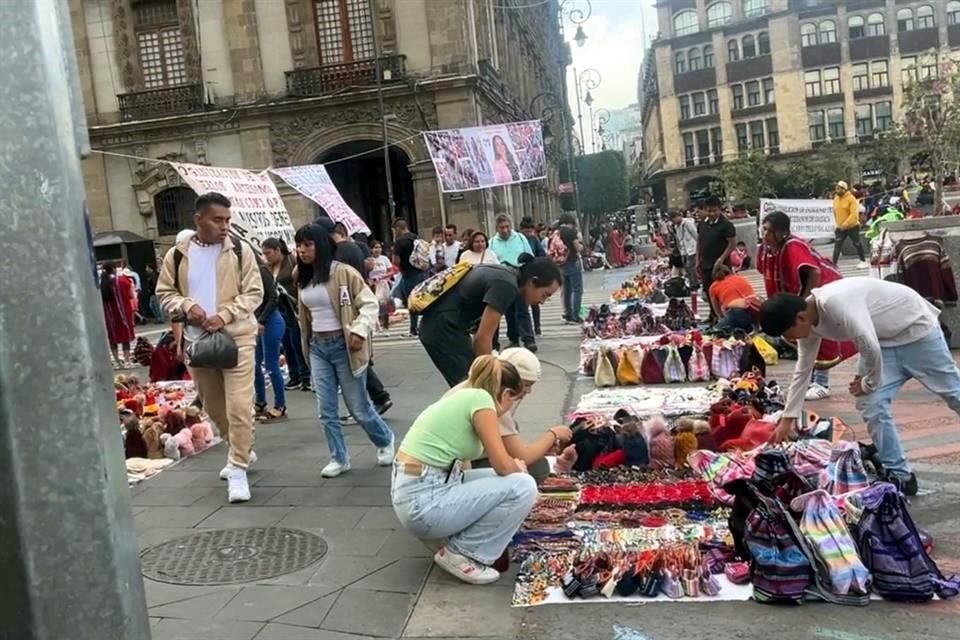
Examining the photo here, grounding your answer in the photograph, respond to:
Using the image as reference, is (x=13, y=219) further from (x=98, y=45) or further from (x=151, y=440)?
(x=98, y=45)

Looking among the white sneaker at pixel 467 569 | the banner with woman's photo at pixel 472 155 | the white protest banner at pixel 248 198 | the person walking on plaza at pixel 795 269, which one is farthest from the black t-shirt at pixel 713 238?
the banner with woman's photo at pixel 472 155

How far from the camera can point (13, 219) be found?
166 cm

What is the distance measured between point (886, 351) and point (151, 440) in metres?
5.38

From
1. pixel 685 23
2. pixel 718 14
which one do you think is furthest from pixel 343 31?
pixel 685 23

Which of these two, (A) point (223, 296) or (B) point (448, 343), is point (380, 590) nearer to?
(B) point (448, 343)

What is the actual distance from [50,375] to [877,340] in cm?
419

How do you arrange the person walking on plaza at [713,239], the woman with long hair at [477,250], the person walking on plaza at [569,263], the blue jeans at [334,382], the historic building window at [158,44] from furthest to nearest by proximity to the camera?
the historic building window at [158,44]
the person walking on plaza at [569,263]
the woman with long hair at [477,250]
the person walking on plaza at [713,239]
the blue jeans at [334,382]

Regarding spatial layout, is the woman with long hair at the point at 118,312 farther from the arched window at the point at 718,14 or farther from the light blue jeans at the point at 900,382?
the arched window at the point at 718,14

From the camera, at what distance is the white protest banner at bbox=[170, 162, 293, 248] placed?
11266 millimetres

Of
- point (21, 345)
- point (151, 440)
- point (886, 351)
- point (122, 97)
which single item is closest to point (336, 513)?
point (151, 440)

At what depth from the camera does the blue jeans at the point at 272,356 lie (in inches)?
330

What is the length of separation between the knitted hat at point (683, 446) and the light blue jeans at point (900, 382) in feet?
3.94

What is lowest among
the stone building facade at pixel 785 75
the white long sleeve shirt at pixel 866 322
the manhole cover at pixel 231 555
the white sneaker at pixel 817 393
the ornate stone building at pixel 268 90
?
the white sneaker at pixel 817 393

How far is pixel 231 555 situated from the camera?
15.8 ft
